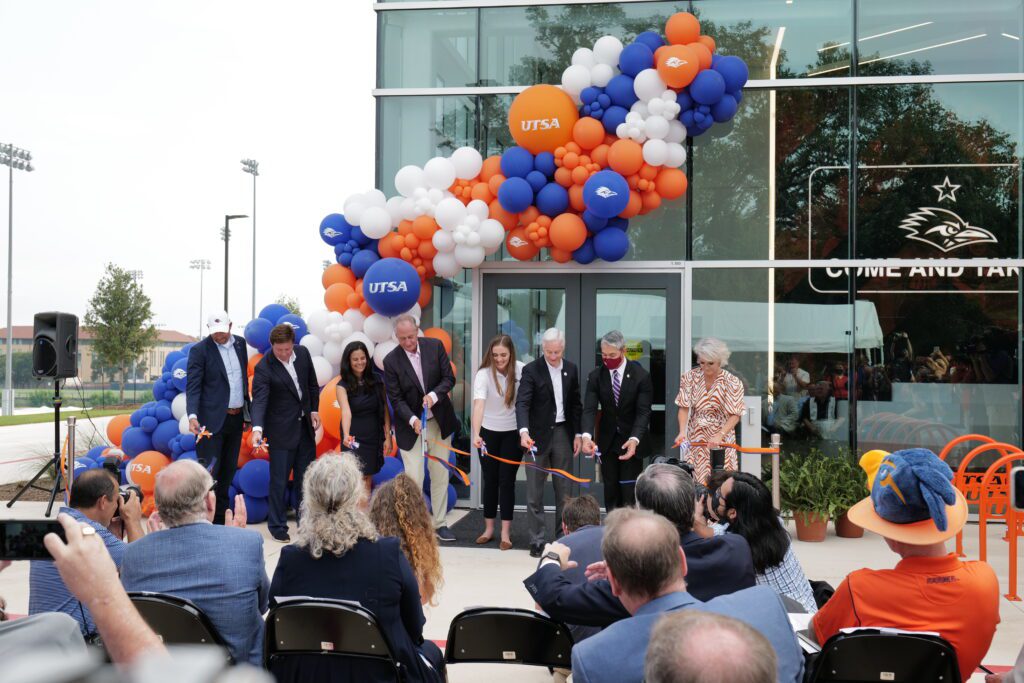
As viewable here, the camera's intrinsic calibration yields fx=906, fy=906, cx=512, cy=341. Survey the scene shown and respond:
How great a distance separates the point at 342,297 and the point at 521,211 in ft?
5.77

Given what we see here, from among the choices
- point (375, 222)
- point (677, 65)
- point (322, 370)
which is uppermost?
point (677, 65)

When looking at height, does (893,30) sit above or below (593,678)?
above

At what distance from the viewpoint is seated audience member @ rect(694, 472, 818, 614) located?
3.44 metres

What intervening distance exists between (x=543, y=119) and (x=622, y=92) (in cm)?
71

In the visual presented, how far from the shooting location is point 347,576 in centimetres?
286

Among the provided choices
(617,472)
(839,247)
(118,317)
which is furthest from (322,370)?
(118,317)

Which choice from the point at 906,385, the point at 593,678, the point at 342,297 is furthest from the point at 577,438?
the point at 593,678

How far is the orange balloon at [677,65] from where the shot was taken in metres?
7.57

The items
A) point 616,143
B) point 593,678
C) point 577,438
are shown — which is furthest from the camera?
point 616,143

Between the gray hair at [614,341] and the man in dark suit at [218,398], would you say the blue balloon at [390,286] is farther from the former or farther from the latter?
the gray hair at [614,341]

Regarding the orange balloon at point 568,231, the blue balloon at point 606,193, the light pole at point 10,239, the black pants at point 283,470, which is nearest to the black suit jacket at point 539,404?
the orange balloon at point 568,231

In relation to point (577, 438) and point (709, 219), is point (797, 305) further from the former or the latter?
point (577, 438)

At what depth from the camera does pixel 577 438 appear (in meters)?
6.91

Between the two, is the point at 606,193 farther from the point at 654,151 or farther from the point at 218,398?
the point at 218,398
